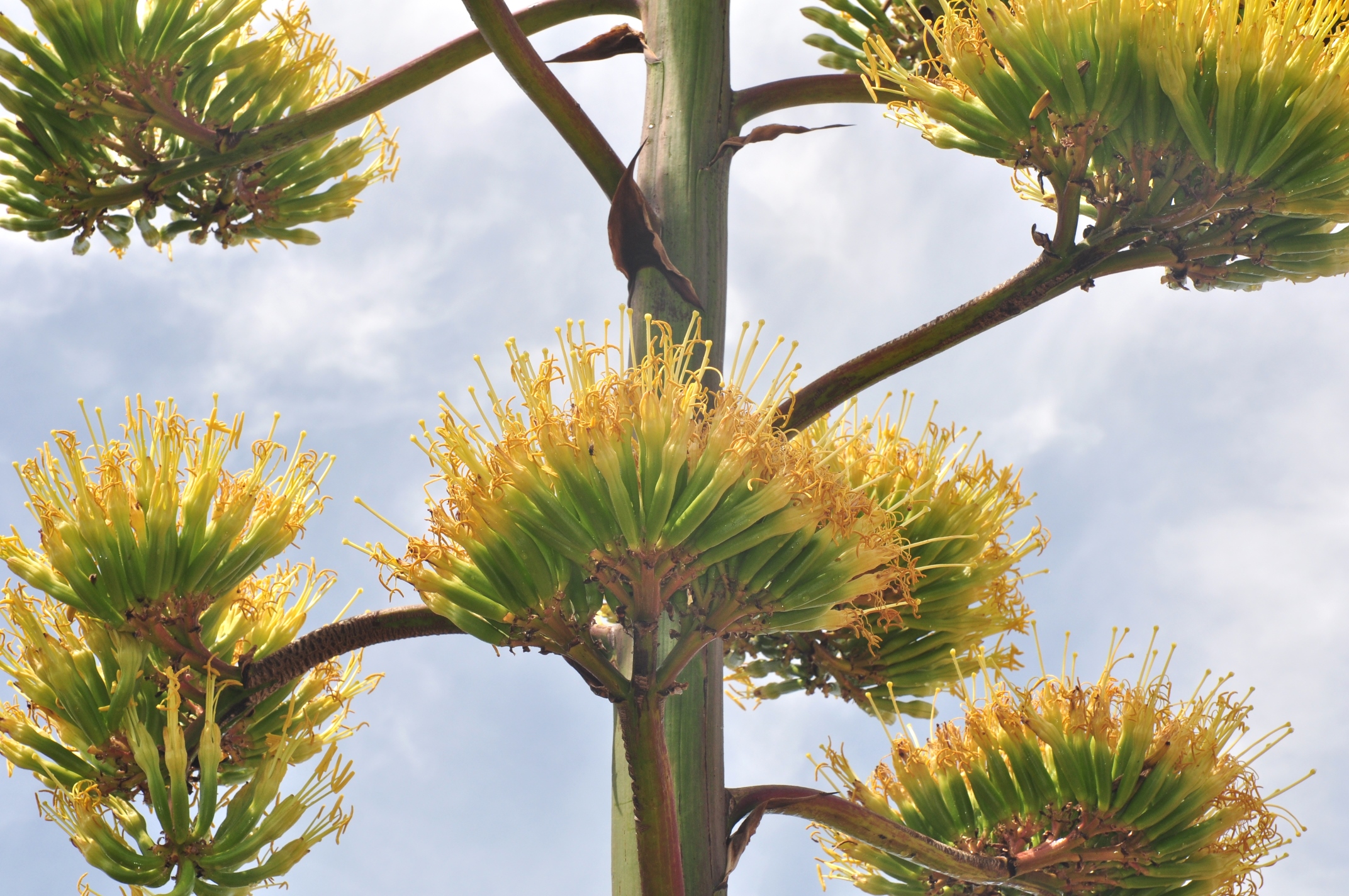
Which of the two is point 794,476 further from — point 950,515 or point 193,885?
point 193,885

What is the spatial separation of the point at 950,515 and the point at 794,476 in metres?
1.45

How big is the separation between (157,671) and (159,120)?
6.00 ft

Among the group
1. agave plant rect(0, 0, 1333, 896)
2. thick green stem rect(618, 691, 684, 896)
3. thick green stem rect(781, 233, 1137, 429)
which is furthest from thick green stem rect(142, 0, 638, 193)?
thick green stem rect(618, 691, 684, 896)

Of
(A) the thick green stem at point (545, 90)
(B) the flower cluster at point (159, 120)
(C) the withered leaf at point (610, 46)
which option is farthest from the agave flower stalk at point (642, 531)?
(B) the flower cluster at point (159, 120)

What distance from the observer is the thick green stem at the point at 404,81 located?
3762 mm

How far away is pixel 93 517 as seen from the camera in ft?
10.5

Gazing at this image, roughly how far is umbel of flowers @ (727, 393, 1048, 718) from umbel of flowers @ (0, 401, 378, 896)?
1.46 metres

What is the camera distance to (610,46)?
3633 millimetres

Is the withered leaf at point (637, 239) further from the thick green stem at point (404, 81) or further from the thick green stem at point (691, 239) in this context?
the thick green stem at point (404, 81)

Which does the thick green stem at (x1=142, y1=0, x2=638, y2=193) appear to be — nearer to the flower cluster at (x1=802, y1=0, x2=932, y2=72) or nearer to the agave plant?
the agave plant

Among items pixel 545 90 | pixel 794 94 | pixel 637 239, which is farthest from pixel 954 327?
pixel 545 90

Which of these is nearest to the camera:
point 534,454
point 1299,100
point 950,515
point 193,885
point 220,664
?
point 534,454

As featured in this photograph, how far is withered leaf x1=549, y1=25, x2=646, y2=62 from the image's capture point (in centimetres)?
361

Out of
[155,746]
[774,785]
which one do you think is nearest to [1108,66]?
[774,785]
